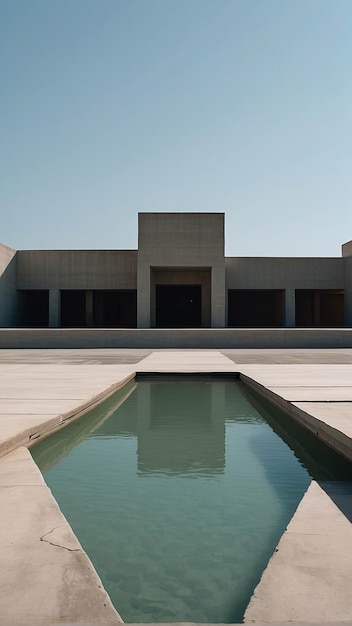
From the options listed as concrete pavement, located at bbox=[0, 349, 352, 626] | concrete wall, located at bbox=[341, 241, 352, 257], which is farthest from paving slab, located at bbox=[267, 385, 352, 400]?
concrete wall, located at bbox=[341, 241, 352, 257]

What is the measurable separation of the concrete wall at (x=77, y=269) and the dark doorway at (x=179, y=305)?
1107 centimetres

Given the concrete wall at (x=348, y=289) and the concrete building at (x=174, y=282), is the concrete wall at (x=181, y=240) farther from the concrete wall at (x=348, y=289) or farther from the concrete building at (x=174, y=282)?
the concrete wall at (x=348, y=289)

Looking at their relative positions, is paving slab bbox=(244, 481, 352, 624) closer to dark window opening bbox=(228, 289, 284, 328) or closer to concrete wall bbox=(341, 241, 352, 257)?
concrete wall bbox=(341, 241, 352, 257)

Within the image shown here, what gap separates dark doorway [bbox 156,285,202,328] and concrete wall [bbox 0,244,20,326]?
14883 millimetres

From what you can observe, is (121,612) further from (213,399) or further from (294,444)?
(213,399)

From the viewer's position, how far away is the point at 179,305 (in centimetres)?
4753

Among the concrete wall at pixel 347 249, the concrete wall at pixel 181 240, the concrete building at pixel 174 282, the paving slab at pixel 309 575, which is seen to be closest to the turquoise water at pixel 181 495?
the paving slab at pixel 309 575

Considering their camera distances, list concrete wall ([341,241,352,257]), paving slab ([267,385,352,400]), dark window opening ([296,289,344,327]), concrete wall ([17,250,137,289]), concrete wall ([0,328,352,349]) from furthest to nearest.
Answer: dark window opening ([296,289,344,327])
concrete wall ([341,241,352,257])
concrete wall ([17,250,137,289])
concrete wall ([0,328,352,349])
paving slab ([267,385,352,400])

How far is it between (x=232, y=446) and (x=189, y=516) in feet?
7.32

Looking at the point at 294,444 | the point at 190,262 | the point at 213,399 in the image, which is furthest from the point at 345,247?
the point at 294,444

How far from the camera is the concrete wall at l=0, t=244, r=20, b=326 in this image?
110ft

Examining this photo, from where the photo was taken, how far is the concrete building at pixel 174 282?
31.9 metres

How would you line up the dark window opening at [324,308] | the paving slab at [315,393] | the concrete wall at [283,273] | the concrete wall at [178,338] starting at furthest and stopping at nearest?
the dark window opening at [324,308] < the concrete wall at [283,273] < the concrete wall at [178,338] < the paving slab at [315,393]

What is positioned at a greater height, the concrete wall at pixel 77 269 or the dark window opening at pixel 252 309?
the concrete wall at pixel 77 269
